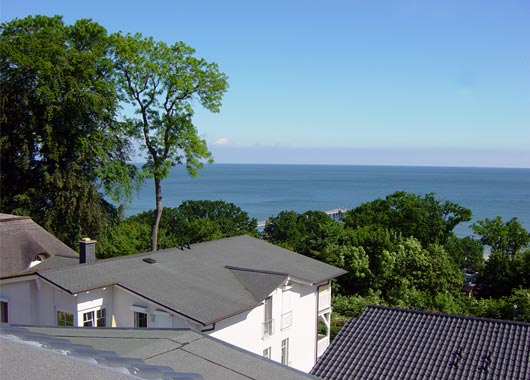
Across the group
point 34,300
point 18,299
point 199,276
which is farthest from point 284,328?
point 18,299

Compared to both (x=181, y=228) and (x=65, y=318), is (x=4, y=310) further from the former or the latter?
(x=181, y=228)

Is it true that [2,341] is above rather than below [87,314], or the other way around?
above

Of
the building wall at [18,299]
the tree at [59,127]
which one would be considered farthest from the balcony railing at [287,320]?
the tree at [59,127]

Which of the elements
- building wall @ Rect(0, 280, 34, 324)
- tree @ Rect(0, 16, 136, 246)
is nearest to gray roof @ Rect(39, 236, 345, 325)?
building wall @ Rect(0, 280, 34, 324)

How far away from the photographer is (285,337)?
1805cm

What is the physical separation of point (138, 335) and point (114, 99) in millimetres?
21429

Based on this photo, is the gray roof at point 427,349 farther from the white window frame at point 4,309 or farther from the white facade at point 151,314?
the white window frame at point 4,309

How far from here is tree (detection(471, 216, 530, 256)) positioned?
42.9m

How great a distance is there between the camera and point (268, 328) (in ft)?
56.0

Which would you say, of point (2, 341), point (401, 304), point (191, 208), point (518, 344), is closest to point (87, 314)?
point (518, 344)

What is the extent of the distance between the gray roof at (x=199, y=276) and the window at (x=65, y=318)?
3.74ft

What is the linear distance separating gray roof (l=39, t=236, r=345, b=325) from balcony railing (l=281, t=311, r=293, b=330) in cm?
136

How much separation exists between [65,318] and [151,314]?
2.78 metres

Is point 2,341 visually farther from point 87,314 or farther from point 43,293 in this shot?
point 43,293
